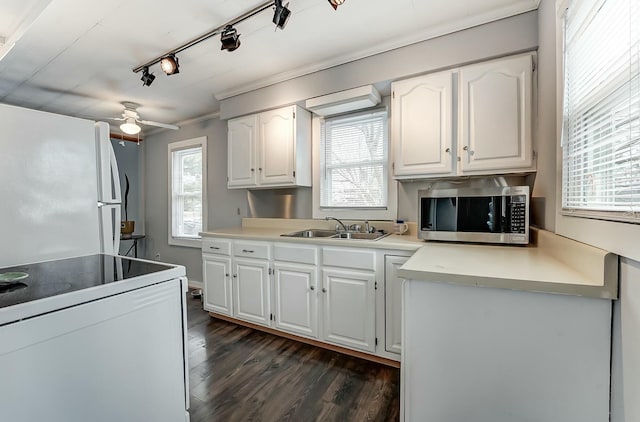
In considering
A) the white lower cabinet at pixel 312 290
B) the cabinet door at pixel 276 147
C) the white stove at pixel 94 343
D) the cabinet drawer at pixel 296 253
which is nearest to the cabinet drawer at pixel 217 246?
the white lower cabinet at pixel 312 290

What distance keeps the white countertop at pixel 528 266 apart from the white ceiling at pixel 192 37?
58.6 inches

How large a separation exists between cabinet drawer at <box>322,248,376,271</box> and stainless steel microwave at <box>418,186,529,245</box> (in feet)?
1.30

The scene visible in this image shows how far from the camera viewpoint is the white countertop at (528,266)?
0.92 meters

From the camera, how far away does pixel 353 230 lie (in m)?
2.66

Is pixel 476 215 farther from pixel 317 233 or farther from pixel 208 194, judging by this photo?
pixel 208 194

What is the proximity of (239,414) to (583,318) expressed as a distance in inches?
65.9

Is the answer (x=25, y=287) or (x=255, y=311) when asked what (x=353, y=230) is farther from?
(x=25, y=287)

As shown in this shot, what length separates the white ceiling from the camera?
5.79 ft

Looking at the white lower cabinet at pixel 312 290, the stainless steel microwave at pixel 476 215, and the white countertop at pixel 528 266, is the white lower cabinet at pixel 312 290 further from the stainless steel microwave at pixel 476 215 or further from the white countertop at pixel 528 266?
the white countertop at pixel 528 266

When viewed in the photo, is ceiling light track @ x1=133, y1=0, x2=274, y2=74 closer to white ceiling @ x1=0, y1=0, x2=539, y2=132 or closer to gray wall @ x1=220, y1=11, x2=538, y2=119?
white ceiling @ x1=0, y1=0, x2=539, y2=132

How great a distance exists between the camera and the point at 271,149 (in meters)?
2.84

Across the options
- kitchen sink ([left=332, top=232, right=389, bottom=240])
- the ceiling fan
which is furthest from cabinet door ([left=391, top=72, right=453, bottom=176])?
the ceiling fan

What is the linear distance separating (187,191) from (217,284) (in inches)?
77.0

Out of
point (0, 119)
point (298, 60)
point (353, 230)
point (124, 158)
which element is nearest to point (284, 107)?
point (298, 60)
